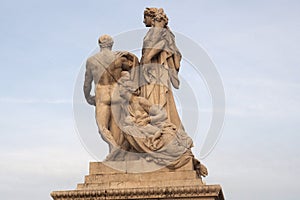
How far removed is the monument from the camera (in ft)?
40.7

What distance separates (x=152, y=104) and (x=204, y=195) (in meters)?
2.66

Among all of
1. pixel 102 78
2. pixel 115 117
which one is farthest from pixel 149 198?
pixel 102 78

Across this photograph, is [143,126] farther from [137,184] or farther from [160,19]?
[160,19]

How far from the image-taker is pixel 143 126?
13.2m

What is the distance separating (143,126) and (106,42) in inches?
93.9

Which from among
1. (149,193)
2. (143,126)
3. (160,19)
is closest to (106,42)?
(160,19)

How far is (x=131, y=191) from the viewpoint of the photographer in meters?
12.3

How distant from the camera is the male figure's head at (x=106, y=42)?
1416 cm

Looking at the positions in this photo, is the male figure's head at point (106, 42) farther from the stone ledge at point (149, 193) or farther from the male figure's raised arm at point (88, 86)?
Result: the stone ledge at point (149, 193)

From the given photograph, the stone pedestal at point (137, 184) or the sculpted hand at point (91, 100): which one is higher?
the sculpted hand at point (91, 100)

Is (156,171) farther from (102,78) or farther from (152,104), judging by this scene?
(102,78)

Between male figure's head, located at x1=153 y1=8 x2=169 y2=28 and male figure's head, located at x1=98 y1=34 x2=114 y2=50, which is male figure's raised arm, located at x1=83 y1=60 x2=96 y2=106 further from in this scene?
male figure's head, located at x1=153 y1=8 x2=169 y2=28

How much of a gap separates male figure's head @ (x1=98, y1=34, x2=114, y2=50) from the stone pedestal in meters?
2.91

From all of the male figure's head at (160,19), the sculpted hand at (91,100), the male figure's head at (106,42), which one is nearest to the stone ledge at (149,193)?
the sculpted hand at (91,100)
